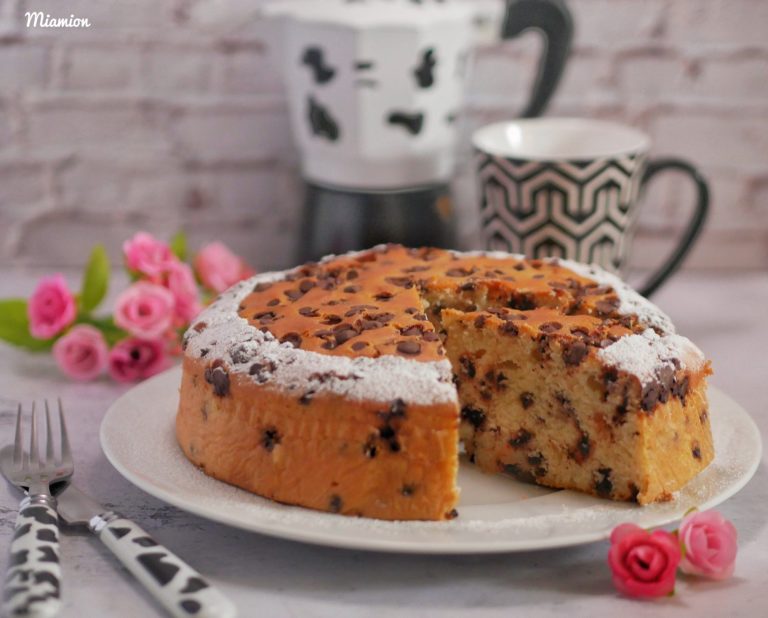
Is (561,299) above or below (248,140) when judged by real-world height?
below

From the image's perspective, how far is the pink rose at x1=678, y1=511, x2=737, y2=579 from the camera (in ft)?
3.81

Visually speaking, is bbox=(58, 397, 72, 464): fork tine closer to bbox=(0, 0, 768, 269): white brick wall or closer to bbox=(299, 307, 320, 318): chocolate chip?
bbox=(299, 307, 320, 318): chocolate chip

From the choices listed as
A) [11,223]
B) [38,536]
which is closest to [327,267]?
[38,536]

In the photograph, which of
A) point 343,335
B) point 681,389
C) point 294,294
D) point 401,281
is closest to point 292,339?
point 343,335

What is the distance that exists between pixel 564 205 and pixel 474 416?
585 millimetres

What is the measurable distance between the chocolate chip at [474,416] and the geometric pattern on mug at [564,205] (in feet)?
1.81

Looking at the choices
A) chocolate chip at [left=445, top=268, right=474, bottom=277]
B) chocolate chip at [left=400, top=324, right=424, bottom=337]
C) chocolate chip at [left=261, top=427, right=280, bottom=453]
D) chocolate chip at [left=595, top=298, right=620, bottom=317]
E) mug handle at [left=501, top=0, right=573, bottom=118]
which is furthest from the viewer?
mug handle at [left=501, top=0, right=573, bottom=118]

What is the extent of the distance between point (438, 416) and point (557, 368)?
0.24m

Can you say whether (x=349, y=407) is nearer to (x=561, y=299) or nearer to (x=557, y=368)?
(x=557, y=368)

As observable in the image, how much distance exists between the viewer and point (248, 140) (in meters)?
2.35

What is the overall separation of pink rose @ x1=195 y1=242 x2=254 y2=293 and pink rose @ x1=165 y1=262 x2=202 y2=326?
12 centimetres

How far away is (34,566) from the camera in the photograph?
43.5 inches

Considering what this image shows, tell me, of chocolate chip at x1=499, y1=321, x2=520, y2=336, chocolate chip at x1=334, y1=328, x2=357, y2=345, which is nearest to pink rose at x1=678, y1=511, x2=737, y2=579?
chocolate chip at x1=499, y1=321, x2=520, y2=336

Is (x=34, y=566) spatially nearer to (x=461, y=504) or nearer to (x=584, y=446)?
(x=461, y=504)
